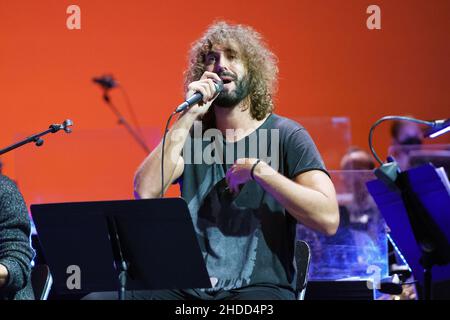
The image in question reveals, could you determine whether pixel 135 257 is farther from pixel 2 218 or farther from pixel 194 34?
pixel 194 34

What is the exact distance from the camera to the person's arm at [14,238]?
2.71 metres

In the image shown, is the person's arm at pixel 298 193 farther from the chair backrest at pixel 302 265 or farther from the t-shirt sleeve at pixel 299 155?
the chair backrest at pixel 302 265

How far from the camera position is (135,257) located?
94.6 inches

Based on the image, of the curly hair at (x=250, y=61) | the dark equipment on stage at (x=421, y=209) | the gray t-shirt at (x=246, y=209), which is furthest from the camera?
the curly hair at (x=250, y=61)

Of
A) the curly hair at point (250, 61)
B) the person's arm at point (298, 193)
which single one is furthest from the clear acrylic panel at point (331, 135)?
the person's arm at point (298, 193)

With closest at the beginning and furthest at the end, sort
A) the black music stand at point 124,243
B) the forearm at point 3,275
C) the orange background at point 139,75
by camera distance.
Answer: the black music stand at point 124,243
the forearm at point 3,275
the orange background at point 139,75

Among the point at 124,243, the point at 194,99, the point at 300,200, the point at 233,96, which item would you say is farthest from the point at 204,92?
the point at 124,243

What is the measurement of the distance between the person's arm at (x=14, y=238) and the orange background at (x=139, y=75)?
8.60 feet

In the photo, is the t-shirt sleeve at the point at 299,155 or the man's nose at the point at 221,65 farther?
the man's nose at the point at 221,65

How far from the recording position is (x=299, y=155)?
9.52 feet

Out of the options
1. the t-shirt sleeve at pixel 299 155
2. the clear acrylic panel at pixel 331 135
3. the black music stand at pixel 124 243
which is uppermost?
the t-shirt sleeve at pixel 299 155

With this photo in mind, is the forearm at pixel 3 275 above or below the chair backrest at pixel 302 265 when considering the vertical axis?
above

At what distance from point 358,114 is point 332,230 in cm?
286
